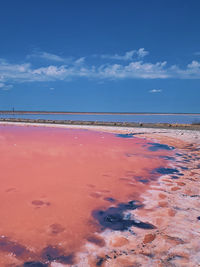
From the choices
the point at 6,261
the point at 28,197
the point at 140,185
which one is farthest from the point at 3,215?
the point at 140,185

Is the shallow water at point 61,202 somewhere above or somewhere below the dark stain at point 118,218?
above

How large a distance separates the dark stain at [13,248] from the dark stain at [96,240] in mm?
704

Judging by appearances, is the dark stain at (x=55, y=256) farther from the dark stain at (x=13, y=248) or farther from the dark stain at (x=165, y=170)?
the dark stain at (x=165, y=170)

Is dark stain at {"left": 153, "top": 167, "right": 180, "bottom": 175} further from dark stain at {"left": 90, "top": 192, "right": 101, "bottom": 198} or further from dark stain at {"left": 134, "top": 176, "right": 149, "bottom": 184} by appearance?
dark stain at {"left": 90, "top": 192, "right": 101, "bottom": 198}

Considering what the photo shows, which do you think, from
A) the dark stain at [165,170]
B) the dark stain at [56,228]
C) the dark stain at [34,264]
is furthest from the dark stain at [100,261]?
the dark stain at [165,170]

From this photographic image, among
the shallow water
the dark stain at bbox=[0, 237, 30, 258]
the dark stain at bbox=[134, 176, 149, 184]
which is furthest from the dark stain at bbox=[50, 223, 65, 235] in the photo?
the dark stain at bbox=[134, 176, 149, 184]

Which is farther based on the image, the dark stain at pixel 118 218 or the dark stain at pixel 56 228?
the dark stain at pixel 118 218

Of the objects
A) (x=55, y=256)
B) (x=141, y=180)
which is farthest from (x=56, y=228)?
(x=141, y=180)

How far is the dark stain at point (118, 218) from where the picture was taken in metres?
→ 2.63

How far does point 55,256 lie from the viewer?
2047 mm

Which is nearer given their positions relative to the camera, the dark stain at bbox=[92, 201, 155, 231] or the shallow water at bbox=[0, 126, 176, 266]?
the shallow water at bbox=[0, 126, 176, 266]

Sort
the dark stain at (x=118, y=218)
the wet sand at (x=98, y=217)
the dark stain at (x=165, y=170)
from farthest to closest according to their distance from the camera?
the dark stain at (x=165, y=170) < the dark stain at (x=118, y=218) < the wet sand at (x=98, y=217)

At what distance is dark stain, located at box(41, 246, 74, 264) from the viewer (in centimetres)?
200

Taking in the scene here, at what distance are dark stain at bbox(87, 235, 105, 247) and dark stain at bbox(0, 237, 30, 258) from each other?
70 cm
